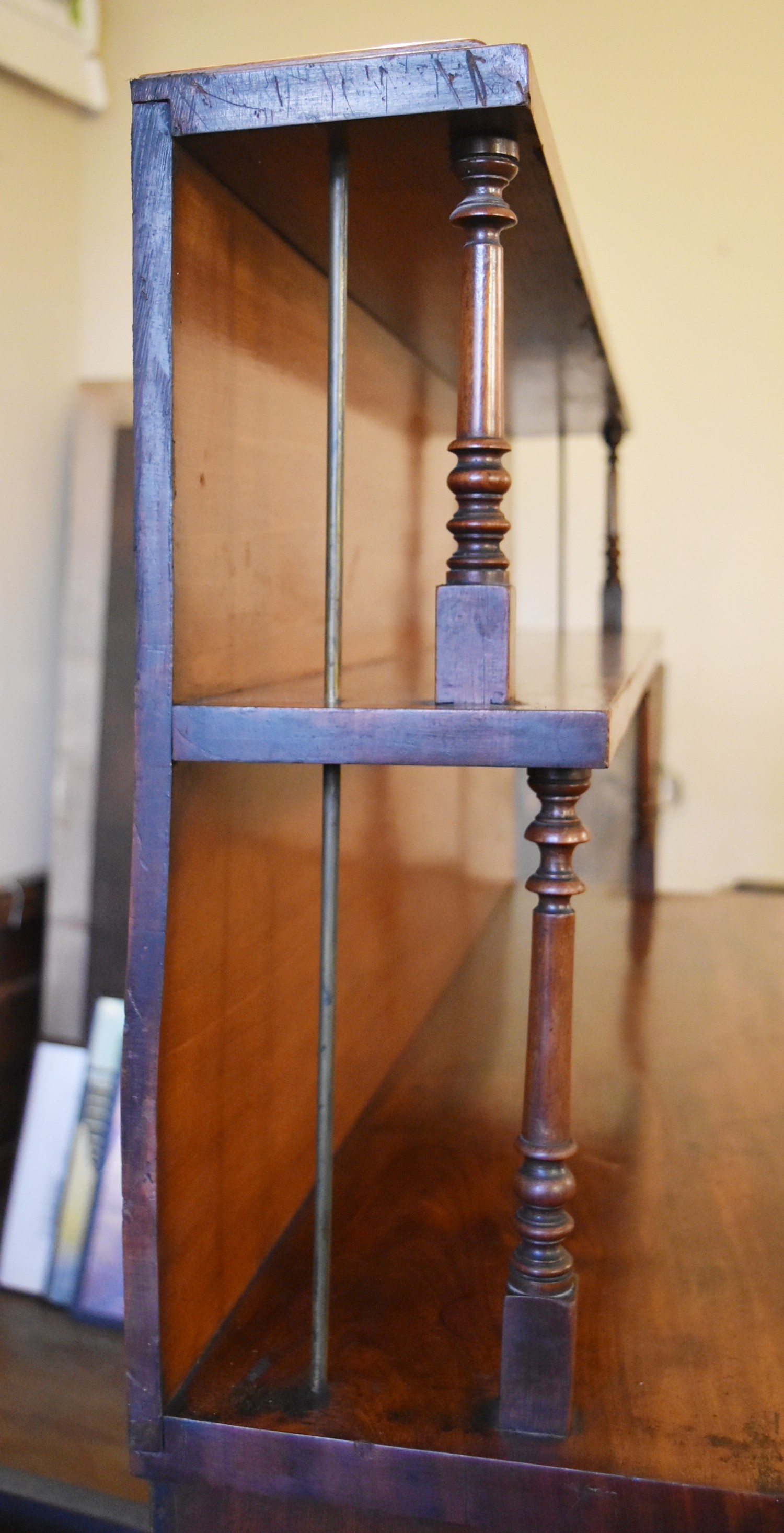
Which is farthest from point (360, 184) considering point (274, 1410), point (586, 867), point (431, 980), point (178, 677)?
point (586, 867)

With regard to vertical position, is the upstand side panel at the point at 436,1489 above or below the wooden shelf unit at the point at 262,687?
below

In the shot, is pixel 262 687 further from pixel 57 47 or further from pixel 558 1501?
pixel 57 47

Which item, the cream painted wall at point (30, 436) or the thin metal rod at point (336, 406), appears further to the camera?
the cream painted wall at point (30, 436)

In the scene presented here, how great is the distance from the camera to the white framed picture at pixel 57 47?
260cm

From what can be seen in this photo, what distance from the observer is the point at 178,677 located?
795 mm

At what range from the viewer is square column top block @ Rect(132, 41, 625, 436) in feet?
2.27

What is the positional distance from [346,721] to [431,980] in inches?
39.8

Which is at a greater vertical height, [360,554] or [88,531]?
[88,531]

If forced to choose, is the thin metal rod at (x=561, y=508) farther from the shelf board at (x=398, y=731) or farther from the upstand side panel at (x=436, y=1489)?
the upstand side panel at (x=436, y=1489)

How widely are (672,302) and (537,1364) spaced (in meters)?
2.67

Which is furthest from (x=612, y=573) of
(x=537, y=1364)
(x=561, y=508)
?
(x=537, y=1364)

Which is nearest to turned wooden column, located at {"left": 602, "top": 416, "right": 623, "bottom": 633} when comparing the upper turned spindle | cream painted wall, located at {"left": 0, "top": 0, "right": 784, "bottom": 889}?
cream painted wall, located at {"left": 0, "top": 0, "right": 784, "bottom": 889}

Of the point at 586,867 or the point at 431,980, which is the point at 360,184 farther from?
the point at 586,867

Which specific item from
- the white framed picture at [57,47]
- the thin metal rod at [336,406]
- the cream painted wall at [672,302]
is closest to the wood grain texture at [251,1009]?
the thin metal rod at [336,406]
